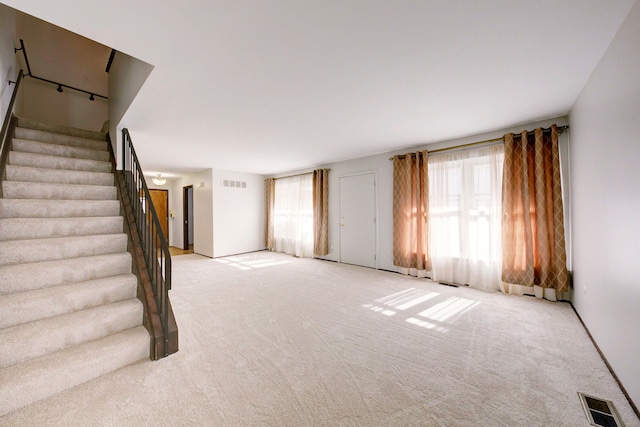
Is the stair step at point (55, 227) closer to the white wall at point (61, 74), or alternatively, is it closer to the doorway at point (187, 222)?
the white wall at point (61, 74)

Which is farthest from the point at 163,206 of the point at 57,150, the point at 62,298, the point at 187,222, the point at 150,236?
the point at 62,298

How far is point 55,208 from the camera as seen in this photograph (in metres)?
2.48

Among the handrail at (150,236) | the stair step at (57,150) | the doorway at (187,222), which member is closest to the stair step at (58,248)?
the handrail at (150,236)

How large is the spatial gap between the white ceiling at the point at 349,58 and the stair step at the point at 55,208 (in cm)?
121

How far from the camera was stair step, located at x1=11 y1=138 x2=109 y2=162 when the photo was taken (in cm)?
293

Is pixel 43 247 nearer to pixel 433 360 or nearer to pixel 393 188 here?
pixel 433 360

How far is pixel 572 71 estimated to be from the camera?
2.16m

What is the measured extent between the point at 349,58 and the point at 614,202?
2.39 meters

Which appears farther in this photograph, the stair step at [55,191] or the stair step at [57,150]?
the stair step at [57,150]

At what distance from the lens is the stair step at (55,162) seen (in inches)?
108

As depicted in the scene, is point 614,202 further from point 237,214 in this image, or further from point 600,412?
point 237,214

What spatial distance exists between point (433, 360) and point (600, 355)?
147 cm

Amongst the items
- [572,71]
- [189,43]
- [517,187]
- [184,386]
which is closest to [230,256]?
[184,386]

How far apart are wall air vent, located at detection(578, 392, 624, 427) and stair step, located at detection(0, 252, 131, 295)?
378 cm
